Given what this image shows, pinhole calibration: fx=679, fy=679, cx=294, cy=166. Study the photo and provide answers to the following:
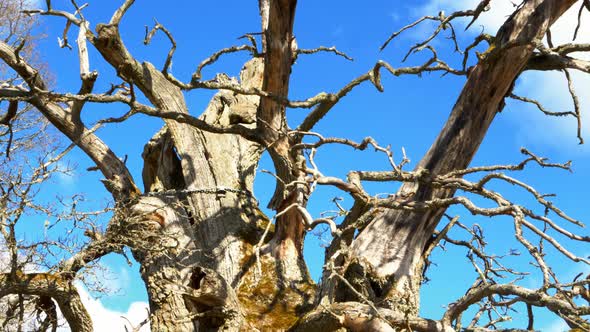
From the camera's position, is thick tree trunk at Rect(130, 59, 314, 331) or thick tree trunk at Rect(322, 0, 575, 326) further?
thick tree trunk at Rect(130, 59, 314, 331)

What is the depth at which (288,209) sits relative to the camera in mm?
7258

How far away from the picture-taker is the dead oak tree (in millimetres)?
6359

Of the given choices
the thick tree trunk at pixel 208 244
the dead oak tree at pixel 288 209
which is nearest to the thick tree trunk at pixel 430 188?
the dead oak tree at pixel 288 209

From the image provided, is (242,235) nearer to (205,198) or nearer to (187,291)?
(205,198)

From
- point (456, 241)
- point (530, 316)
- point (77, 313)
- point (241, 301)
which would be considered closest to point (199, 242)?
point (241, 301)

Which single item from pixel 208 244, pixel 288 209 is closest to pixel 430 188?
pixel 288 209

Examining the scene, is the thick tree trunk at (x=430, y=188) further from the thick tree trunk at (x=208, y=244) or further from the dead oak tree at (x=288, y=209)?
the thick tree trunk at (x=208, y=244)

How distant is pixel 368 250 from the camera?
6867 mm

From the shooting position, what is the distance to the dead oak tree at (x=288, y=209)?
20.9 ft

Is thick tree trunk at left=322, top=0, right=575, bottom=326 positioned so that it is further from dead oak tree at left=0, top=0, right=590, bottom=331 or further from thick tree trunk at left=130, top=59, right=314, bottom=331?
thick tree trunk at left=130, top=59, right=314, bottom=331

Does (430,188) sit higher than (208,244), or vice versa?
(430,188)

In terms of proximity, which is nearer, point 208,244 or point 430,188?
point 430,188

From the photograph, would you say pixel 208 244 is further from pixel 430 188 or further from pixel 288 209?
pixel 430 188

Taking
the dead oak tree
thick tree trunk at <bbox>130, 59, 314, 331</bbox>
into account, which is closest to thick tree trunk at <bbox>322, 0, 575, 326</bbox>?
the dead oak tree
